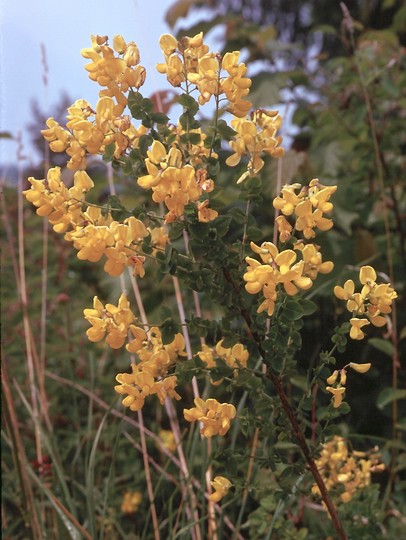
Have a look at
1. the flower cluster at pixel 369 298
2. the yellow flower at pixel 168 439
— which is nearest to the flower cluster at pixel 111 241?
the flower cluster at pixel 369 298

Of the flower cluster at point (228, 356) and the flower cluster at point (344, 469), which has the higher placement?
the flower cluster at point (228, 356)

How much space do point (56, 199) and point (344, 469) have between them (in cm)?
67

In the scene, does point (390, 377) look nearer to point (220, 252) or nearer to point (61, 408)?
point (61, 408)

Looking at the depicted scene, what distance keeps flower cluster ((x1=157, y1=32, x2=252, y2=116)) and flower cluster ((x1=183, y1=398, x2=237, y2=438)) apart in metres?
0.32

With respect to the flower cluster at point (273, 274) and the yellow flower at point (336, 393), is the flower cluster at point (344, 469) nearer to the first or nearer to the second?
the yellow flower at point (336, 393)

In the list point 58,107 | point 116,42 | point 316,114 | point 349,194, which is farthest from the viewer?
point 58,107

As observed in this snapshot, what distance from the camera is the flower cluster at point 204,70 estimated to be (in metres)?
0.79

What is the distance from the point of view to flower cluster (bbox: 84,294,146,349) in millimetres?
762

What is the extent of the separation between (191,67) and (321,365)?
0.37 meters

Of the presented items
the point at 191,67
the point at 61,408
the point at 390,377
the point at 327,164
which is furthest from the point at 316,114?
the point at 191,67

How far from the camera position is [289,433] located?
86 centimetres

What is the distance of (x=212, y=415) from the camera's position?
781 millimetres

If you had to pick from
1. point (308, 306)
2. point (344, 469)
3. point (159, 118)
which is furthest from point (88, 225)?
point (344, 469)

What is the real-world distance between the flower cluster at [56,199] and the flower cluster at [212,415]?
24 centimetres
